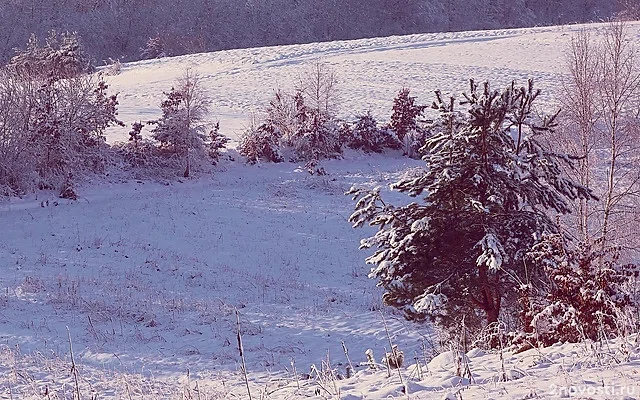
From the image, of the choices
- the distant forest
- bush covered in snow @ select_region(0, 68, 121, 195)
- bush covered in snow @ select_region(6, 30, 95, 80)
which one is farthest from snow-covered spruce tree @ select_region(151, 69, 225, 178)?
the distant forest

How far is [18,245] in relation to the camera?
65.7ft

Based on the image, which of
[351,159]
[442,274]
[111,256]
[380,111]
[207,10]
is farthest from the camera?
[207,10]

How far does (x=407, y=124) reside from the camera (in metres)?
33.4

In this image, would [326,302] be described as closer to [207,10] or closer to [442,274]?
[442,274]

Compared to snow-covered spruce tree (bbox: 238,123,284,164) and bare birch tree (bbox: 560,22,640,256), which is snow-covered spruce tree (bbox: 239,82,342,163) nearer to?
snow-covered spruce tree (bbox: 238,123,284,164)

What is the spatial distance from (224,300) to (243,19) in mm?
72994

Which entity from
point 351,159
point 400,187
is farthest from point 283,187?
point 400,187

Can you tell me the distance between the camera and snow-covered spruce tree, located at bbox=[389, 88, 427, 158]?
32.9 meters

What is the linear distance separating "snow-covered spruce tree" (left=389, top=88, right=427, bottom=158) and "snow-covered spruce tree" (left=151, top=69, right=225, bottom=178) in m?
10.0

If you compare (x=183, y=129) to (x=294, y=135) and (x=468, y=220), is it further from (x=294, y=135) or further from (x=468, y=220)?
(x=468, y=220)

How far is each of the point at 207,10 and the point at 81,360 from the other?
78900 mm

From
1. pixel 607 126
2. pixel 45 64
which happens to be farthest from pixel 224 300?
pixel 45 64

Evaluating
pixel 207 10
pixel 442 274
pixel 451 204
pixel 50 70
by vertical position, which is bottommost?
pixel 442 274

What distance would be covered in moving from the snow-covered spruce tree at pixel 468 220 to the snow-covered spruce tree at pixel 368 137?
2202cm
